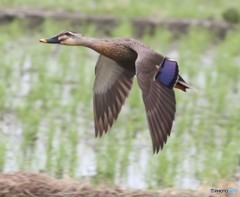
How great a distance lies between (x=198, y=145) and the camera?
675 cm

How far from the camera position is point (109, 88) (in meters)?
6.18

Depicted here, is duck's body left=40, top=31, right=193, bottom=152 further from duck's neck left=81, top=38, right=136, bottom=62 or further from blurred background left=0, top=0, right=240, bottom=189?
blurred background left=0, top=0, right=240, bottom=189

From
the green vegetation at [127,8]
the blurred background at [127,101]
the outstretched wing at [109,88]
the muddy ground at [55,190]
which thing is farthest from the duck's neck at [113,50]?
the green vegetation at [127,8]

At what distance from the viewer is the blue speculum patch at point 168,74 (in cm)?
528

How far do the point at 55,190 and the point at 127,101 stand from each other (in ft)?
9.20

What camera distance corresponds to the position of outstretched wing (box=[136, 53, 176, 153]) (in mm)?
5164

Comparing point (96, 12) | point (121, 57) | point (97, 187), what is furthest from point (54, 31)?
point (97, 187)

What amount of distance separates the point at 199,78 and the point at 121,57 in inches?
119

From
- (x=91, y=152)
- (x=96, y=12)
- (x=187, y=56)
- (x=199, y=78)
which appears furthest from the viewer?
(x=96, y=12)

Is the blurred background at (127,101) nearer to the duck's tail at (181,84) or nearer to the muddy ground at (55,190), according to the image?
the muddy ground at (55,190)

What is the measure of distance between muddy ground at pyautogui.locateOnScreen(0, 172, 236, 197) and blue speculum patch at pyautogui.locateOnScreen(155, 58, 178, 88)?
629 millimetres

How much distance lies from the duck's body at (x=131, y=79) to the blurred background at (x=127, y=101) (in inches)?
14.1

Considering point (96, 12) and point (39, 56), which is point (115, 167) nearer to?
point (39, 56)

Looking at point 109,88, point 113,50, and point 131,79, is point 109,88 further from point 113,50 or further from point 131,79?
point 113,50
